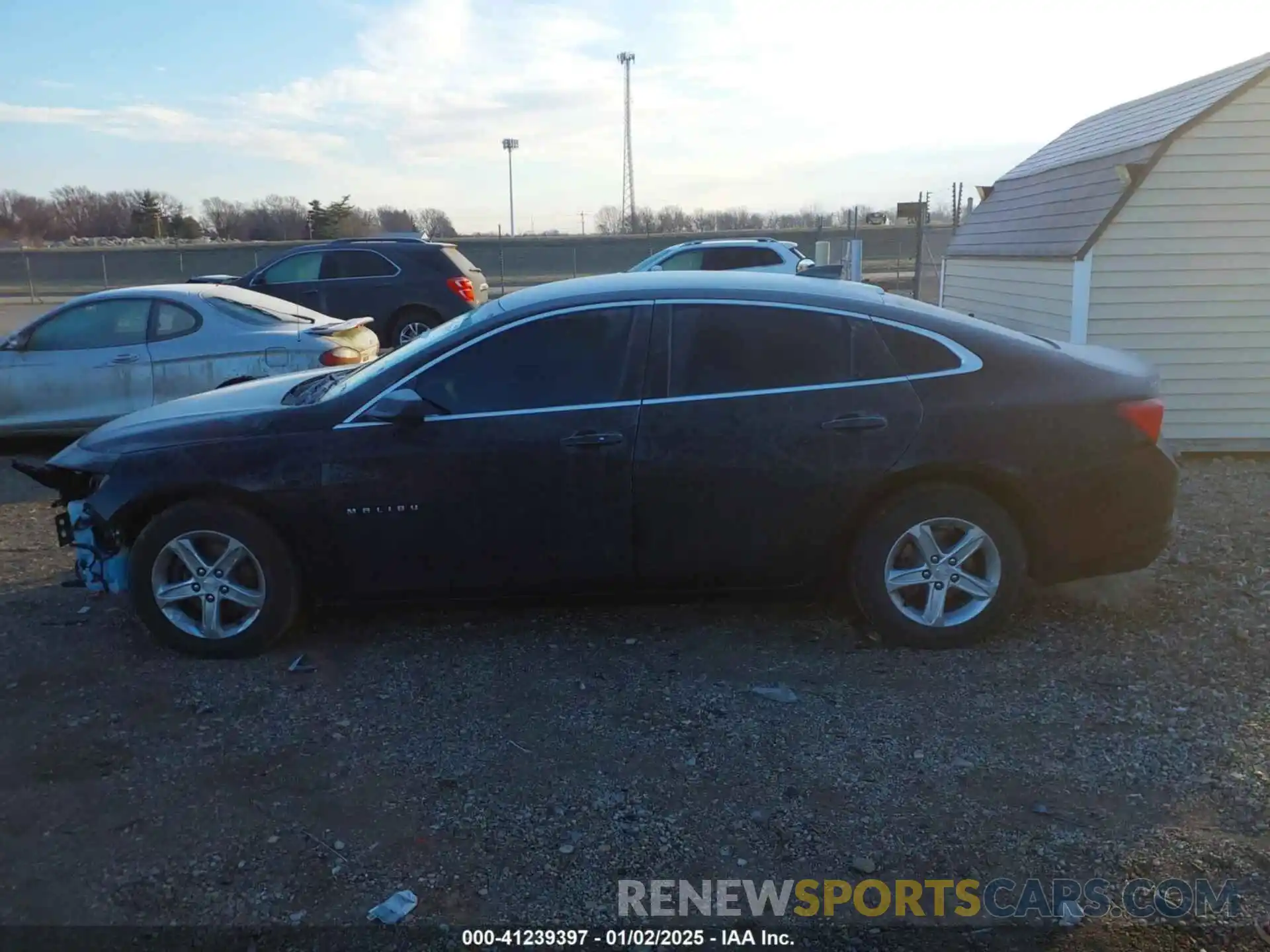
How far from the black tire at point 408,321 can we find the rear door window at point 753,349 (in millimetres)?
10492

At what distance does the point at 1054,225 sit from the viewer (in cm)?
909

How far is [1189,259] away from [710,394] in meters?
5.65

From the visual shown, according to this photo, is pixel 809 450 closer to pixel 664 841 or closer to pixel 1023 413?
pixel 1023 413

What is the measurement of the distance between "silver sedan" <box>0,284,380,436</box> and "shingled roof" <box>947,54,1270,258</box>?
20.0 ft

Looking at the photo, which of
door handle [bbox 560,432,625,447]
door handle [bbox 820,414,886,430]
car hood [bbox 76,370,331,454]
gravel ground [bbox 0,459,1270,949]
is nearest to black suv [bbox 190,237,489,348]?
car hood [bbox 76,370,331,454]

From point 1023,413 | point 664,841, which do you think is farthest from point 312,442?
point 1023,413

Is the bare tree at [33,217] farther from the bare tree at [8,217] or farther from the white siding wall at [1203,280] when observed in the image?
the white siding wall at [1203,280]

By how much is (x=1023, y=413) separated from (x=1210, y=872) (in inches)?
80.7

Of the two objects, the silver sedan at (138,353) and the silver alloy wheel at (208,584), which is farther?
the silver sedan at (138,353)

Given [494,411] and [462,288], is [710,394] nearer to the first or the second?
[494,411]

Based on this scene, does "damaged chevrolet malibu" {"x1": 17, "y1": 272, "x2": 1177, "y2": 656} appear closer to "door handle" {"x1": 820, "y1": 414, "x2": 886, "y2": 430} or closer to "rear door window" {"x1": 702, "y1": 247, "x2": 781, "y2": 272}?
"door handle" {"x1": 820, "y1": 414, "x2": 886, "y2": 430}

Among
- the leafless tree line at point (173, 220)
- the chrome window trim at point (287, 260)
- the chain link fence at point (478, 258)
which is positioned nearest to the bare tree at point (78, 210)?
the leafless tree line at point (173, 220)

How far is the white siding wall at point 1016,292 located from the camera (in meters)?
8.69

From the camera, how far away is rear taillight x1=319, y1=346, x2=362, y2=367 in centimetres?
823
